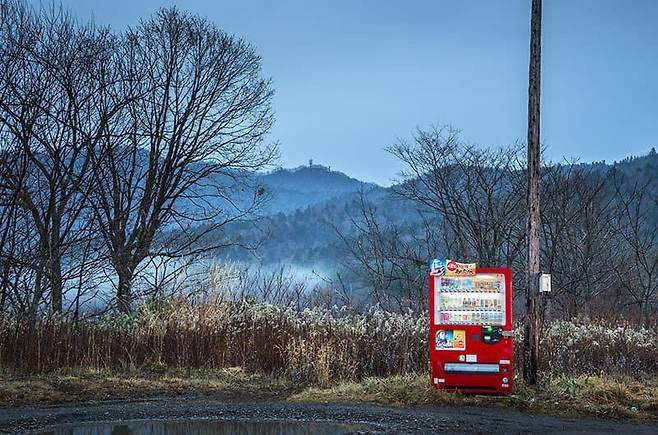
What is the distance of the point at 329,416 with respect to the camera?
1000 centimetres

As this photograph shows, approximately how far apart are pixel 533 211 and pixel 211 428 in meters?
5.74

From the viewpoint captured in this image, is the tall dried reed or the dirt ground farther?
the tall dried reed

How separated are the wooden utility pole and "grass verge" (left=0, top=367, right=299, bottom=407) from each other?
3888 mm

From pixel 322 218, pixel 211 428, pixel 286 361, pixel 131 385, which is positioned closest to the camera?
pixel 211 428

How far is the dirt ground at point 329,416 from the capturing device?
9.15 meters

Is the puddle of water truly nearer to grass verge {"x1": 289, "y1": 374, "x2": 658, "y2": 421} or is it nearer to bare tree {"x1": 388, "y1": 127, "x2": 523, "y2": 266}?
grass verge {"x1": 289, "y1": 374, "x2": 658, "y2": 421}

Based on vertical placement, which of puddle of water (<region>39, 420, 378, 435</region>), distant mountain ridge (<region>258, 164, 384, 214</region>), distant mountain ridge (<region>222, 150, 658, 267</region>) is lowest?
puddle of water (<region>39, 420, 378, 435</region>)

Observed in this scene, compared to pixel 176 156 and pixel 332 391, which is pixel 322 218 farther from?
pixel 332 391

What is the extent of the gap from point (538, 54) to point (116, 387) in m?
8.51

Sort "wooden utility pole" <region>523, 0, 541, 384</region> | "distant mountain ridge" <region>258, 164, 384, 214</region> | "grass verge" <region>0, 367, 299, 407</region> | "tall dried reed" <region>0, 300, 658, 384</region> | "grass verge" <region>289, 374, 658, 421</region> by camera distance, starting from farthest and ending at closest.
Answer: "distant mountain ridge" <region>258, 164, 384, 214</region> → "tall dried reed" <region>0, 300, 658, 384</region> → "grass verge" <region>0, 367, 299, 407</region> → "wooden utility pole" <region>523, 0, 541, 384</region> → "grass verge" <region>289, 374, 658, 421</region>

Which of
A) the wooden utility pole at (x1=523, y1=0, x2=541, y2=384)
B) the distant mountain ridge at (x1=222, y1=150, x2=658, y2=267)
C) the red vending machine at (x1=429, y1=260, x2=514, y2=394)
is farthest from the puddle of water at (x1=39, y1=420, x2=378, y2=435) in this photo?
the distant mountain ridge at (x1=222, y1=150, x2=658, y2=267)

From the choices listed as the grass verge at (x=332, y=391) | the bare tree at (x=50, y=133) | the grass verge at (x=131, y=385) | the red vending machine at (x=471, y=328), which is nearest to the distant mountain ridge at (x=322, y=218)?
the bare tree at (x=50, y=133)

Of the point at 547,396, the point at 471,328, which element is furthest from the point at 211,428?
the point at 547,396

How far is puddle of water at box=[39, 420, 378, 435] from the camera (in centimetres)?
905
